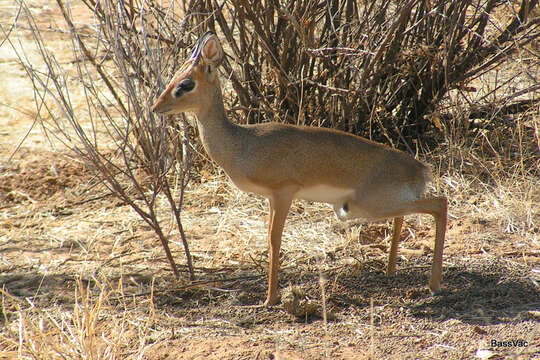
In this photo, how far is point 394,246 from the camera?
170 inches

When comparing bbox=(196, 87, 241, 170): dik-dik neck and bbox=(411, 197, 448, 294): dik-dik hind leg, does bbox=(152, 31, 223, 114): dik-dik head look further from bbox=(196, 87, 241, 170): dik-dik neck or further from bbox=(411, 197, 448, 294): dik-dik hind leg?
bbox=(411, 197, 448, 294): dik-dik hind leg

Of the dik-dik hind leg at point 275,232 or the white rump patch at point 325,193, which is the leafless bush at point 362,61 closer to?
the white rump patch at point 325,193

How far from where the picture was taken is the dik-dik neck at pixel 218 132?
13.0ft

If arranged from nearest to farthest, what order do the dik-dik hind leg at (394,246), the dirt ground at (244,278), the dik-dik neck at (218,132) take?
the dirt ground at (244,278), the dik-dik neck at (218,132), the dik-dik hind leg at (394,246)

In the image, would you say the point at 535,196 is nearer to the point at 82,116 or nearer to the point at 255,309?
the point at 255,309

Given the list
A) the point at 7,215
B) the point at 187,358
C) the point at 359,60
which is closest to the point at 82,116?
the point at 7,215

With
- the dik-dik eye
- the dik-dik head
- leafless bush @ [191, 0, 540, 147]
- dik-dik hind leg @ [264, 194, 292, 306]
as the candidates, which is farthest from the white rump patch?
leafless bush @ [191, 0, 540, 147]

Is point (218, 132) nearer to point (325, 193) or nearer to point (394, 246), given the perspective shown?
point (325, 193)

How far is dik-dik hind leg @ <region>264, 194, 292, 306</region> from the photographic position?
4.00 m

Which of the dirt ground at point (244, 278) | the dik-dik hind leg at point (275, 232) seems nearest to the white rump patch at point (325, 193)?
the dik-dik hind leg at point (275, 232)

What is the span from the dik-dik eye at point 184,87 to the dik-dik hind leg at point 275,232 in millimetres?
807

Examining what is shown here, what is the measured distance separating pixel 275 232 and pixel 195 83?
99 centimetres

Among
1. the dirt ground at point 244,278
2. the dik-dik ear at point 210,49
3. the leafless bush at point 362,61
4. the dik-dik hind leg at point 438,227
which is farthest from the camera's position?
the leafless bush at point 362,61

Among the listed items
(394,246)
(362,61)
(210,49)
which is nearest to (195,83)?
(210,49)
